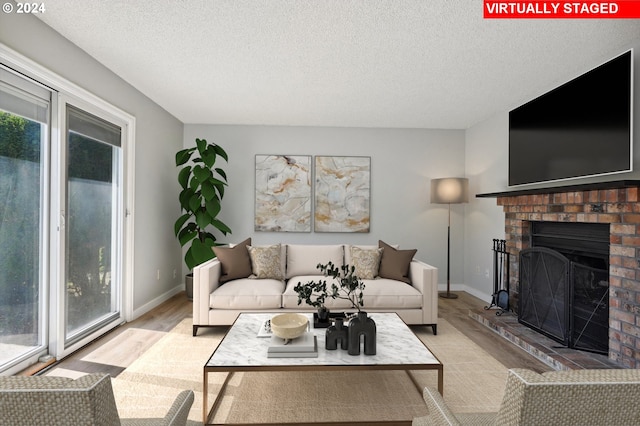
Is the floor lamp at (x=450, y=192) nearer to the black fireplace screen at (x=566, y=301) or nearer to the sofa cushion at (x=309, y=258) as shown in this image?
the black fireplace screen at (x=566, y=301)

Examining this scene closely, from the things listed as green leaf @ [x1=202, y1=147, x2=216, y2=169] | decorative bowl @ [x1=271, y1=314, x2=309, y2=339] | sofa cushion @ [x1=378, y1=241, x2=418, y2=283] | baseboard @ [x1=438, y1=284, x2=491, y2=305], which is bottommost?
baseboard @ [x1=438, y1=284, x2=491, y2=305]

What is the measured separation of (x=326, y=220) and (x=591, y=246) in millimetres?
3089

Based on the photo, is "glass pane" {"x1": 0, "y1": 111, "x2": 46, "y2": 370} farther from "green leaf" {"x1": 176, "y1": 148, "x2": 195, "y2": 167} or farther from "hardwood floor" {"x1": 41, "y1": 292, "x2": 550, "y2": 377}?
"green leaf" {"x1": 176, "y1": 148, "x2": 195, "y2": 167}

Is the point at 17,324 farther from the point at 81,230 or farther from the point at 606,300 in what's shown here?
the point at 606,300

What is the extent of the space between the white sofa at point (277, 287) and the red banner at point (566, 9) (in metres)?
2.14

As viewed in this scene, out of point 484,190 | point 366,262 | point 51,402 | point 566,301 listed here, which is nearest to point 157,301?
point 366,262

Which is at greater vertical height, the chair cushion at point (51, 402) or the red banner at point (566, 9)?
the red banner at point (566, 9)

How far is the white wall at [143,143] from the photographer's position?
7.85ft

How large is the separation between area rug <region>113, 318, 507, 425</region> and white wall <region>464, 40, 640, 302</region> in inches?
79.4

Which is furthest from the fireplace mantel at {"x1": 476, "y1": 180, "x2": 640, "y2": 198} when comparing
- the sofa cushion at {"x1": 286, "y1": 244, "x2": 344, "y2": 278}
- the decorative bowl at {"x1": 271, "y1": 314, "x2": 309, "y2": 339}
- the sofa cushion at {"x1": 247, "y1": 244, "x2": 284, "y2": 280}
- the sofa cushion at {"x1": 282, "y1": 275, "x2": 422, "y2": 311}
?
the sofa cushion at {"x1": 247, "y1": 244, "x2": 284, "y2": 280}

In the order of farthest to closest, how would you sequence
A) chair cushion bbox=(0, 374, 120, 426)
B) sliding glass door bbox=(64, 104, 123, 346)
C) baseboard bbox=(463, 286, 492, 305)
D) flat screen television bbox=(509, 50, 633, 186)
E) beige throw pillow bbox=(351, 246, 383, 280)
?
baseboard bbox=(463, 286, 492, 305) < beige throw pillow bbox=(351, 246, 383, 280) < sliding glass door bbox=(64, 104, 123, 346) < flat screen television bbox=(509, 50, 633, 186) < chair cushion bbox=(0, 374, 120, 426)

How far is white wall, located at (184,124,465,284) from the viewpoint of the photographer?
5125 millimetres

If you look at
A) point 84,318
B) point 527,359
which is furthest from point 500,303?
point 84,318

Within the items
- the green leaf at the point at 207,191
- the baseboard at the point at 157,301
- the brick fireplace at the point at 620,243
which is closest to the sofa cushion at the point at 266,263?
the green leaf at the point at 207,191
